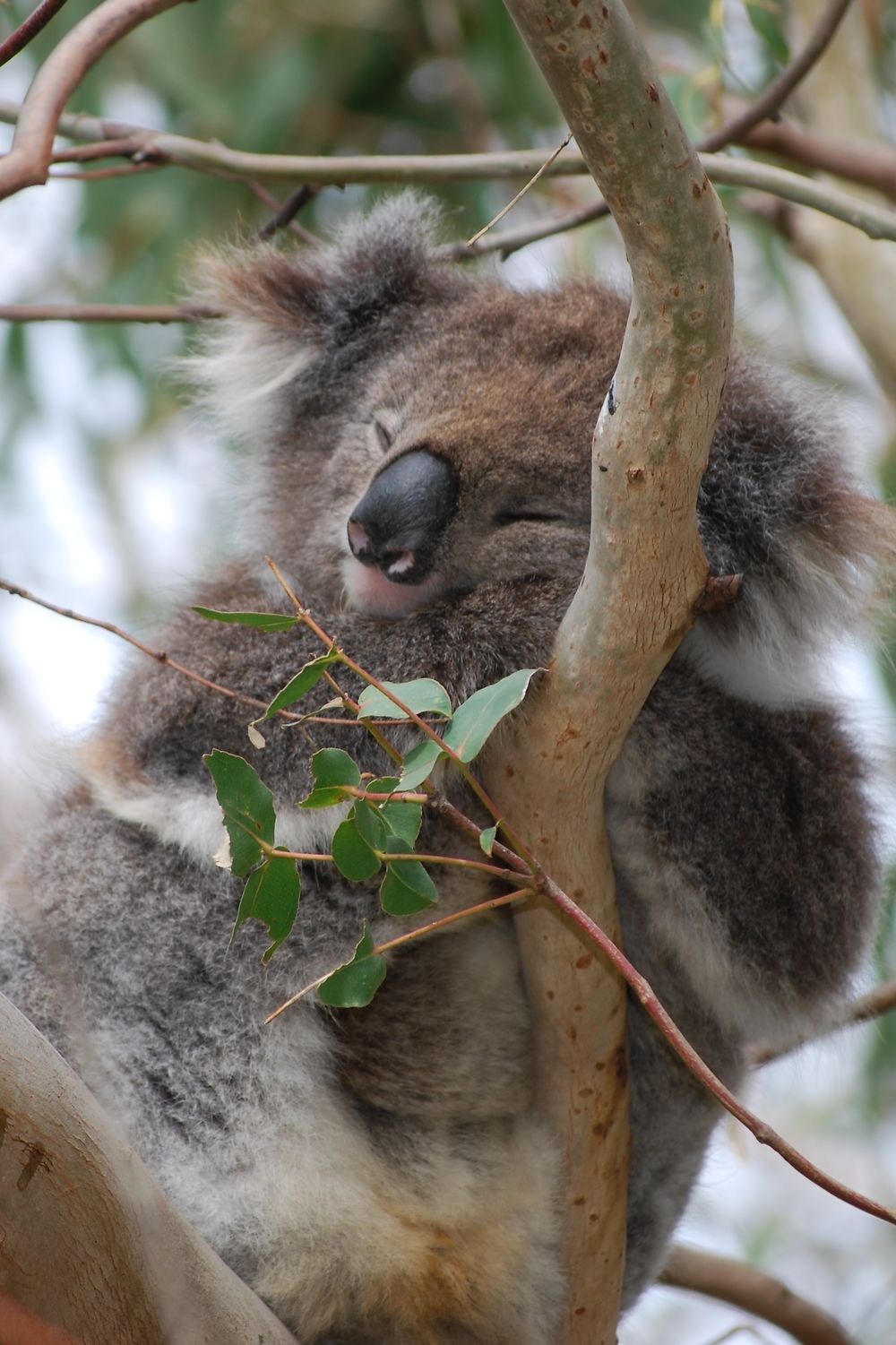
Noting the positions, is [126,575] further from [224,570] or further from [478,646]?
Answer: [478,646]

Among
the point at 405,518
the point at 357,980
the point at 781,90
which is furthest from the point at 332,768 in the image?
the point at 781,90

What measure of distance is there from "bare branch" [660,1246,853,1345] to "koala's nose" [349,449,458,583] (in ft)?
5.07

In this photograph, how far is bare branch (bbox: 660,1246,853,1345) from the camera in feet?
9.11

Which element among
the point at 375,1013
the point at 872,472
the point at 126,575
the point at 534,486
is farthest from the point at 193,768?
the point at 126,575

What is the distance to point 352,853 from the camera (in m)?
1.45

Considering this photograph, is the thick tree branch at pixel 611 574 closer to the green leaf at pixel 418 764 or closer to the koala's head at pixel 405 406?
the green leaf at pixel 418 764

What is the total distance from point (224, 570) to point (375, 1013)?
937 mm

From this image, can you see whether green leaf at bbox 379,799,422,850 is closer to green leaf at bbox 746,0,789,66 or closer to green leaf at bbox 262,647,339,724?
green leaf at bbox 262,647,339,724

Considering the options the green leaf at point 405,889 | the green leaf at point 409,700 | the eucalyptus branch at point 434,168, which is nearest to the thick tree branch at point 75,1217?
the green leaf at point 405,889

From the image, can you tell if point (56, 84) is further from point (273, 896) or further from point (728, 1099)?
point (728, 1099)

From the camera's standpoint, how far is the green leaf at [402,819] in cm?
146

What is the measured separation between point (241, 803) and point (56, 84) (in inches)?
37.4

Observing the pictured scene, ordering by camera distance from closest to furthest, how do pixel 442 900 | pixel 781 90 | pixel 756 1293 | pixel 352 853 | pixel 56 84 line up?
pixel 352 853
pixel 56 84
pixel 442 900
pixel 781 90
pixel 756 1293

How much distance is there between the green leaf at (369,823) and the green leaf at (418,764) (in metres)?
0.04
